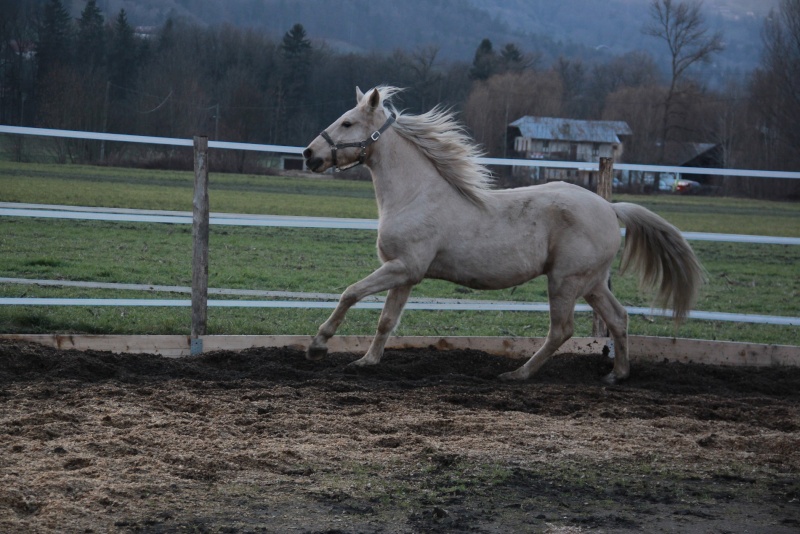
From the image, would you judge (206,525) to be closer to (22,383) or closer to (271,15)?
(22,383)

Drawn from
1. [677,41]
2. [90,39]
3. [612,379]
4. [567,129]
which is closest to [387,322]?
[612,379]

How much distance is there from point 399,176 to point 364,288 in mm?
978

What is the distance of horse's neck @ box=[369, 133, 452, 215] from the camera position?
6852mm

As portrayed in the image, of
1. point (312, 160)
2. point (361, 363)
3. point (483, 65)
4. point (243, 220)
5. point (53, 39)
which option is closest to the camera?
point (312, 160)

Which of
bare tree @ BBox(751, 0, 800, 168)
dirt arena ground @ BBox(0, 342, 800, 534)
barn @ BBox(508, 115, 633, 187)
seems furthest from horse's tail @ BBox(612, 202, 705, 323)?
bare tree @ BBox(751, 0, 800, 168)

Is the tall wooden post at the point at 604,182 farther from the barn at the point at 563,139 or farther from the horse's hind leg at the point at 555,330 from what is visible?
the barn at the point at 563,139

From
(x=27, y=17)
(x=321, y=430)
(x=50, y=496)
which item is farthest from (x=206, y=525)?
(x=27, y=17)

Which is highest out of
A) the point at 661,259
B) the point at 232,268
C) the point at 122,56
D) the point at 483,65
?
the point at 483,65

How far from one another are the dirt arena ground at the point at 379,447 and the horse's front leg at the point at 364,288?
237 millimetres

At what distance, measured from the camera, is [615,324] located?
716 centimetres

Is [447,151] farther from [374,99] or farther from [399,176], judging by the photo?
[374,99]

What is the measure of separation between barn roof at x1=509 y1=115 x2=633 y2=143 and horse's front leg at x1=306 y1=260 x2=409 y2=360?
47.7 m

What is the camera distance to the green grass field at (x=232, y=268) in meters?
9.09

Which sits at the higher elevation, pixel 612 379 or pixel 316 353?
pixel 316 353
